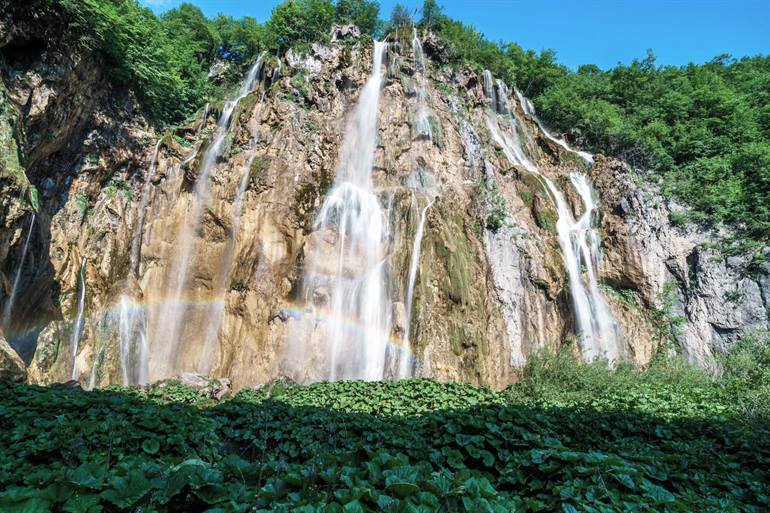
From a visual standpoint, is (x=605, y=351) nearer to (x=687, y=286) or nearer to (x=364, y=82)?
(x=687, y=286)

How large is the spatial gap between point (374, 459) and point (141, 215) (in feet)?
61.9

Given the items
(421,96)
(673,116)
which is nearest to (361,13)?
(421,96)

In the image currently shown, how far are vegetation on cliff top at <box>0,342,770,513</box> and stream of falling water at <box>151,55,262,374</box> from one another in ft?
31.9

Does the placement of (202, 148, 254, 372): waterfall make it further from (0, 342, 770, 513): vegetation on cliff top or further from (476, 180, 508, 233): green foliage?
(476, 180, 508, 233): green foliage

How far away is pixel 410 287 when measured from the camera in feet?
52.6

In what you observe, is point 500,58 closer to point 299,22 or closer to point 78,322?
point 299,22

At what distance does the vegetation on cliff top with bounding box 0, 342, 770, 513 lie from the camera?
2314 millimetres

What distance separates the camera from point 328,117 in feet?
73.9

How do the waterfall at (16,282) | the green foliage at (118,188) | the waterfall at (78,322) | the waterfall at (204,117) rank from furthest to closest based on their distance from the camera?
the waterfall at (204,117) → the green foliage at (118,188) → the waterfall at (78,322) → the waterfall at (16,282)

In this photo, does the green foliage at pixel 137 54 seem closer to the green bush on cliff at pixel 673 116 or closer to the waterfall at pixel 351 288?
the waterfall at pixel 351 288

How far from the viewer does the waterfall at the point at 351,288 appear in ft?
49.8

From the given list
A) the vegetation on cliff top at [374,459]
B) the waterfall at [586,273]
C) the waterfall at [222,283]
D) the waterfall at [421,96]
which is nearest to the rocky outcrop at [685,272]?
the waterfall at [586,273]

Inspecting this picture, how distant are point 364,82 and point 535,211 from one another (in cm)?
1236

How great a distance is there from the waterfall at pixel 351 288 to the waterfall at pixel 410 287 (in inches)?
27.3
